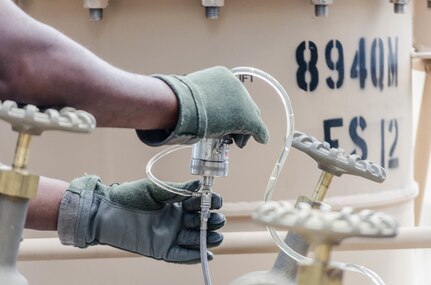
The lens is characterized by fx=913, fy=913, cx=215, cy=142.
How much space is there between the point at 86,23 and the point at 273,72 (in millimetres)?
334

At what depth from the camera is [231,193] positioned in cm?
162

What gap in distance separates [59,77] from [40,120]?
25 cm

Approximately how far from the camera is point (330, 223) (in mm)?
613

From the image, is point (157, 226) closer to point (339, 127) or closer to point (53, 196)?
point (53, 196)

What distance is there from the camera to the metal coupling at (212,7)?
1.52 meters

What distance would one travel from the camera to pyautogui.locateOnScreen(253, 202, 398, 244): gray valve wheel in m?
0.61

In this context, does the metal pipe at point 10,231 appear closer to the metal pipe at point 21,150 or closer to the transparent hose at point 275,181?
the metal pipe at point 21,150

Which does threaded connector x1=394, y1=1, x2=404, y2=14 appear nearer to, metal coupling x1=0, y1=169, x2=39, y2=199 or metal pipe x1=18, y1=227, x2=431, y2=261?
metal pipe x1=18, y1=227, x2=431, y2=261

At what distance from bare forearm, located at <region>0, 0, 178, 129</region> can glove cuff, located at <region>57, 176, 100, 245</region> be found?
0.19 meters

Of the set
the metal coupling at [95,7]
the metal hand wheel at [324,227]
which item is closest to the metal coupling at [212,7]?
the metal coupling at [95,7]

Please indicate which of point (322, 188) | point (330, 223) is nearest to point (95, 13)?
point (322, 188)

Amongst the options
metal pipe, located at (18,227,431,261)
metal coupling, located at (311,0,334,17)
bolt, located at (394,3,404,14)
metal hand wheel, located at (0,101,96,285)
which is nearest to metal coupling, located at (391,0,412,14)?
bolt, located at (394,3,404,14)

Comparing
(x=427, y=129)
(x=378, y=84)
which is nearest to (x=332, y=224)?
(x=378, y=84)

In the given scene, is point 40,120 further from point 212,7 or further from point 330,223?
point 212,7
